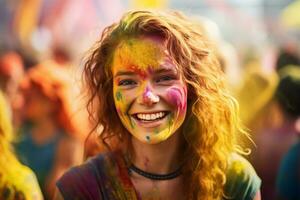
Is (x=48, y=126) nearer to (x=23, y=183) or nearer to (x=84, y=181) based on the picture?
(x=23, y=183)

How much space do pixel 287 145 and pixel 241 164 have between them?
4.40 feet

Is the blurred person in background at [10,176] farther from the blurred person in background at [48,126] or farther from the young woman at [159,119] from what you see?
the blurred person in background at [48,126]

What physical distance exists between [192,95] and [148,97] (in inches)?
9.1

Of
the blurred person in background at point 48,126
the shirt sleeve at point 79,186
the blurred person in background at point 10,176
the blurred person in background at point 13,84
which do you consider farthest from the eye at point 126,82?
the blurred person in background at point 13,84

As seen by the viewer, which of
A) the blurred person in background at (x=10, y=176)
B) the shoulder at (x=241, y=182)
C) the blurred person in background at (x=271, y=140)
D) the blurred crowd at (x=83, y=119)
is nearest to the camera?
the shoulder at (x=241, y=182)

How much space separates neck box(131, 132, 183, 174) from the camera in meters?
2.95

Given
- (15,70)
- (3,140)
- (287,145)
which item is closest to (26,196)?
(3,140)

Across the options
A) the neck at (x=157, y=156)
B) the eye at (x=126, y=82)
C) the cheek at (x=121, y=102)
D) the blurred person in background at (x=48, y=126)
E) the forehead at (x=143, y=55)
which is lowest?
the blurred person in background at (x=48, y=126)

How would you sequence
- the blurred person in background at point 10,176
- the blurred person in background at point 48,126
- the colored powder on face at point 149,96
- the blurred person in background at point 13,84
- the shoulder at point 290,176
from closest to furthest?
the colored powder on face at point 149,96, the blurred person in background at point 10,176, the shoulder at point 290,176, the blurred person in background at point 48,126, the blurred person in background at point 13,84

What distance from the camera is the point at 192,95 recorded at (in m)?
2.95

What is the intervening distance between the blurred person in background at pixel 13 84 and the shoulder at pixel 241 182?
2594 millimetres

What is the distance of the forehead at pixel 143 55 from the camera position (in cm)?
284

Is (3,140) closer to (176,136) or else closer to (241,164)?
(176,136)

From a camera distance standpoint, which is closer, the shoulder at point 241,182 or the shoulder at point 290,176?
the shoulder at point 241,182
